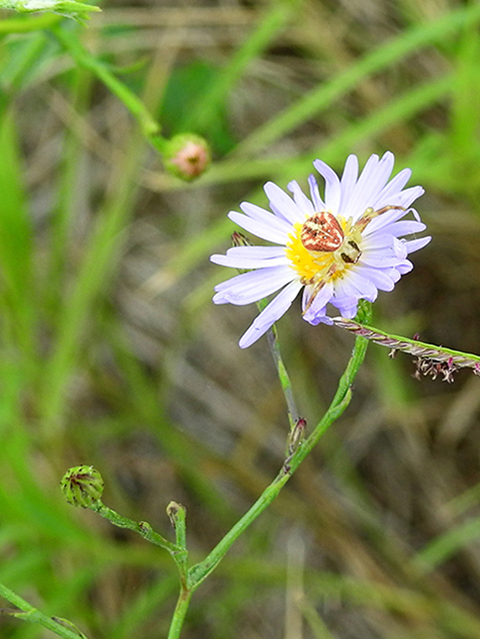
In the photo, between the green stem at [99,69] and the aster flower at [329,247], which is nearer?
the aster flower at [329,247]

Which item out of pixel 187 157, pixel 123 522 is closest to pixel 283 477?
pixel 123 522

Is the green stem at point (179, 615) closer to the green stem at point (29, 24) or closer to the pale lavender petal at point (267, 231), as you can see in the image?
the pale lavender petal at point (267, 231)

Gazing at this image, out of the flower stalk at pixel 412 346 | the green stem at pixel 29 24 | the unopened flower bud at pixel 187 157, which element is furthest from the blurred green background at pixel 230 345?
the flower stalk at pixel 412 346

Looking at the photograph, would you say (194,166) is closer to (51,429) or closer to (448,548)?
(51,429)

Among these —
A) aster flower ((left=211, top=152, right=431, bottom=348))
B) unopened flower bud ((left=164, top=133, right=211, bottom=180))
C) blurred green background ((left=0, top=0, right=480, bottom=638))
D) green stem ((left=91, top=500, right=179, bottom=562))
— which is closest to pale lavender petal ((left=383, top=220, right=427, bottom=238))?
aster flower ((left=211, top=152, right=431, bottom=348))

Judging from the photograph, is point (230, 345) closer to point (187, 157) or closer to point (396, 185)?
point (187, 157)

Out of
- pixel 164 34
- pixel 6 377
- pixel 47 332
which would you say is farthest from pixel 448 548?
pixel 164 34
